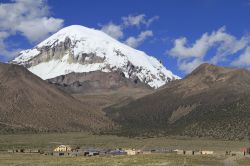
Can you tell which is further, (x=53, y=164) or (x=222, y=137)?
(x=222, y=137)

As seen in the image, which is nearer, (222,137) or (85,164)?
(85,164)

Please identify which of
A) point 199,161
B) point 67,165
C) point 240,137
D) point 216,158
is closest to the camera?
point 67,165

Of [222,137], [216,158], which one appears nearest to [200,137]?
[222,137]

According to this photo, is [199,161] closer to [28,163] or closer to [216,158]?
[216,158]

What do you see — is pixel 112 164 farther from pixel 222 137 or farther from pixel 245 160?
pixel 222 137

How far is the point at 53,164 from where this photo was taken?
76.5 metres

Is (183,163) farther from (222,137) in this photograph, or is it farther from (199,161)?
(222,137)

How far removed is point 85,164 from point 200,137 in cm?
12833

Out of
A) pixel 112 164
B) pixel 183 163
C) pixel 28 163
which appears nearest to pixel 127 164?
pixel 112 164

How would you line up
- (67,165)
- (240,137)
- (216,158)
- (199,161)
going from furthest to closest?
1. (240,137)
2. (216,158)
3. (199,161)
4. (67,165)

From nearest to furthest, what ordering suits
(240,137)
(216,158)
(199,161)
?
(199,161) < (216,158) < (240,137)

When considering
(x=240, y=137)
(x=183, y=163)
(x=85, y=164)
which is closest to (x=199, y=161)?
(x=183, y=163)

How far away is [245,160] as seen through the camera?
282 feet

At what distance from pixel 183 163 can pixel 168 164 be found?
2.89 meters
